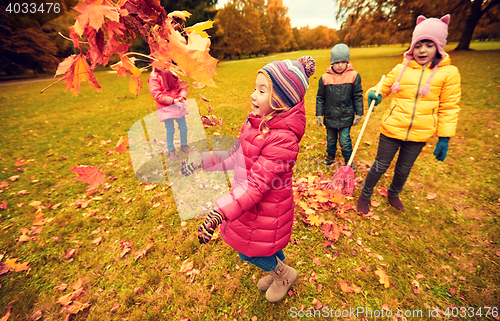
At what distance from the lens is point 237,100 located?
10.2 m

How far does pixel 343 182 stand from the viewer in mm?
3752

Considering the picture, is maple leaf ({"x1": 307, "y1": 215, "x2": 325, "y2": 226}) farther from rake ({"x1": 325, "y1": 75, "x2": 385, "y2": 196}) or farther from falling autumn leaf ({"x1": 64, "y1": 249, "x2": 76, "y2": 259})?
falling autumn leaf ({"x1": 64, "y1": 249, "x2": 76, "y2": 259})

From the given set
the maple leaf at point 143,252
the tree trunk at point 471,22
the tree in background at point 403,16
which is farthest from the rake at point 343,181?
the tree trunk at point 471,22

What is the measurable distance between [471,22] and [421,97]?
27.9m

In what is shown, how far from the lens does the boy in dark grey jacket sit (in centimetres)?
369

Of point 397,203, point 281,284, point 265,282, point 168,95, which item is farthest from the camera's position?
point 168,95

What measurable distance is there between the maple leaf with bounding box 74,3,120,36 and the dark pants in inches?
137

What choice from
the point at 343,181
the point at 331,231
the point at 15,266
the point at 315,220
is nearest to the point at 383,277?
the point at 331,231

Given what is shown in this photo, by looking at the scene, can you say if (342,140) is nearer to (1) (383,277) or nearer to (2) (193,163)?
(1) (383,277)

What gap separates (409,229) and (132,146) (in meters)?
6.76

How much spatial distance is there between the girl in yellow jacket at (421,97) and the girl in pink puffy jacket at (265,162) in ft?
6.07

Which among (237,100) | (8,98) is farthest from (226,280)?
(8,98)

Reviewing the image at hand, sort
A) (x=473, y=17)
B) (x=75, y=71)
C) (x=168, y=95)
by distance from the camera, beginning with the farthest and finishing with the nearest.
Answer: (x=473, y=17) → (x=168, y=95) → (x=75, y=71)

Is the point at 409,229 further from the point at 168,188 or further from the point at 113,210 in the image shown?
the point at 113,210
